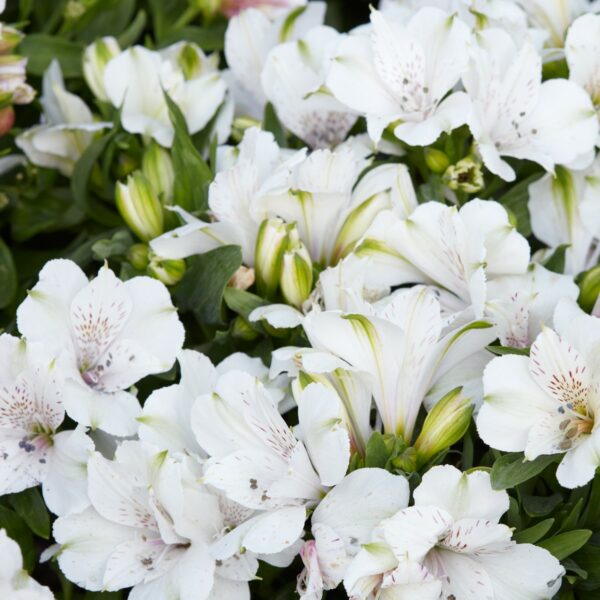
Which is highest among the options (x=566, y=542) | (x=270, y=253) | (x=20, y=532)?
(x=270, y=253)

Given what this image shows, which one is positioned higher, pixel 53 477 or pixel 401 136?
pixel 401 136

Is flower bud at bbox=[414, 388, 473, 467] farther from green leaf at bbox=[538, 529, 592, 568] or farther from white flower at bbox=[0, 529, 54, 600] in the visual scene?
white flower at bbox=[0, 529, 54, 600]

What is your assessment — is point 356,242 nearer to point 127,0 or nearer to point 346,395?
point 346,395

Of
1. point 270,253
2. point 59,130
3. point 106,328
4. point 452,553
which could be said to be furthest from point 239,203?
point 452,553

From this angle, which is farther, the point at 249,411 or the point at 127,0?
the point at 127,0

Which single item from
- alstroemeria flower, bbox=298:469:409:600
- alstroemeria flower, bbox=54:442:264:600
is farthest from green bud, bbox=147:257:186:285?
alstroemeria flower, bbox=298:469:409:600

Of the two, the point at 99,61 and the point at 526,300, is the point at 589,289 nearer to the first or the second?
the point at 526,300

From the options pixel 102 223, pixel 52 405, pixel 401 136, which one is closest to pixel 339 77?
pixel 401 136
